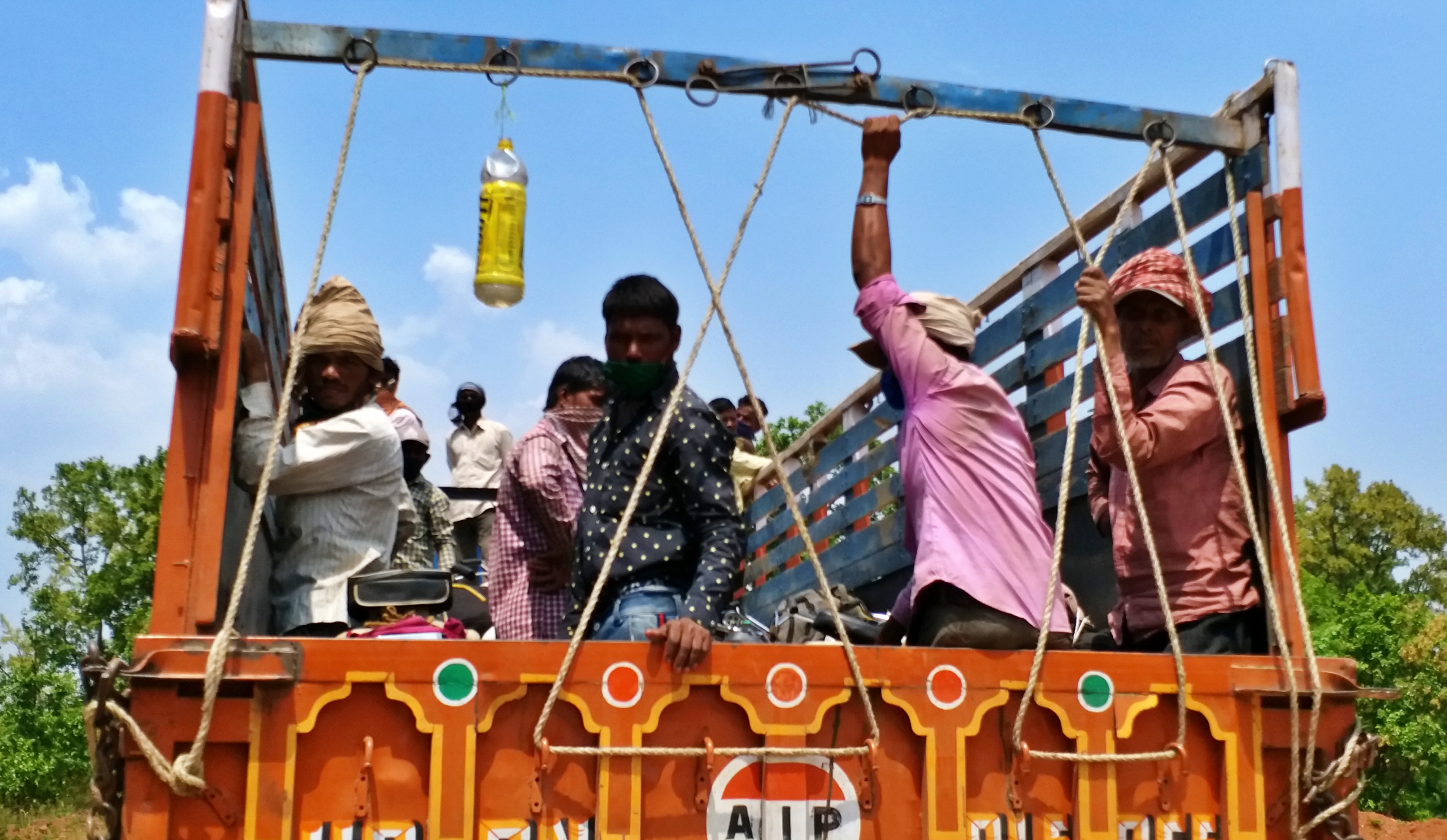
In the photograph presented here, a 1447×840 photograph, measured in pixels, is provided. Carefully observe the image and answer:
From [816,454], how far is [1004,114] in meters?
4.02

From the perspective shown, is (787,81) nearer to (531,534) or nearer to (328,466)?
(328,466)

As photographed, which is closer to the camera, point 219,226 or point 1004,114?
point 219,226

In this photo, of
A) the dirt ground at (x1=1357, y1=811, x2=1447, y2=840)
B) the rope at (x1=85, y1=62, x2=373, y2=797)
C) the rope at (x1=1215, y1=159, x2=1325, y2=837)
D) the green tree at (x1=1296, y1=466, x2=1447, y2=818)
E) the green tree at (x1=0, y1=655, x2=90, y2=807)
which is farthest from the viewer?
the green tree at (x1=0, y1=655, x2=90, y2=807)

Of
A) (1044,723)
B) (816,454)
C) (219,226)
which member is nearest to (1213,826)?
(1044,723)

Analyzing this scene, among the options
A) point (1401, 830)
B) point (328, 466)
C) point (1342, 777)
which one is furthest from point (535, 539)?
point (1401, 830)

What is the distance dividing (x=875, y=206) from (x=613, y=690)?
4.24 feet

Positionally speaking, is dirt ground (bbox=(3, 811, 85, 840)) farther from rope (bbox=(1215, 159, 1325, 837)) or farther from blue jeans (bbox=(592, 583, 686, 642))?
rope (bbox=(1215, 159, 1325, 837))

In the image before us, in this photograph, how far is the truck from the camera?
2.55 metres

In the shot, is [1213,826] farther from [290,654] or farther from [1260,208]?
[290,654]

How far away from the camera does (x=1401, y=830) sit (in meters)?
9.64

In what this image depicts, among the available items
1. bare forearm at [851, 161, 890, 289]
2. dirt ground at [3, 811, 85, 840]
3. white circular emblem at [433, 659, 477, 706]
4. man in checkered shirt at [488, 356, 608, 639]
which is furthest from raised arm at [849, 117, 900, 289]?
dirt ground at [3, 811, 85, 840]

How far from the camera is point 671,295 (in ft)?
10.9

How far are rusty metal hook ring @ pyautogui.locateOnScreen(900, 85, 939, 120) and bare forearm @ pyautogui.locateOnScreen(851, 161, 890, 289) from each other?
0.41 feet

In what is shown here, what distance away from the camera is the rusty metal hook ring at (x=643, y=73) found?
120 inches
